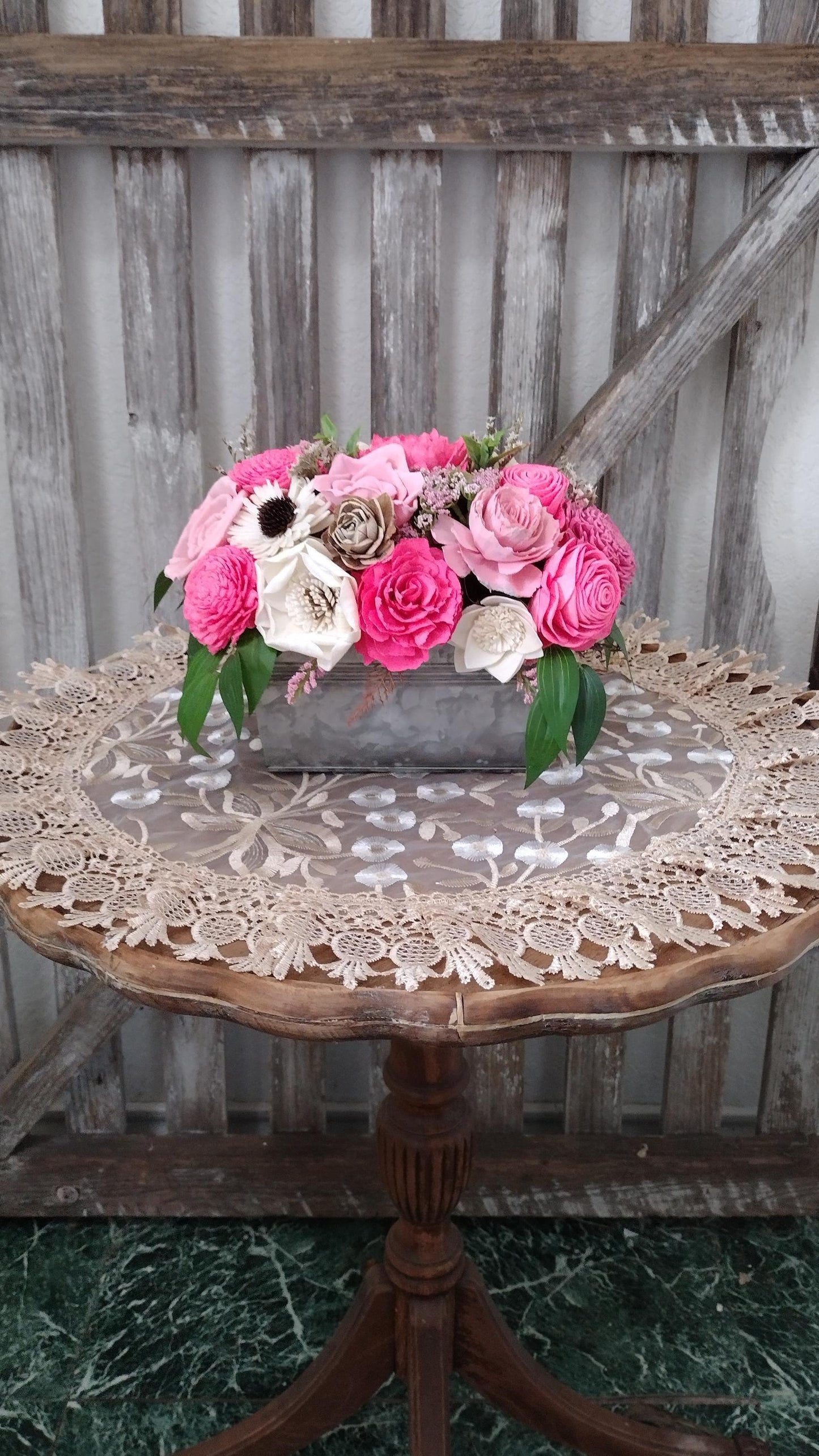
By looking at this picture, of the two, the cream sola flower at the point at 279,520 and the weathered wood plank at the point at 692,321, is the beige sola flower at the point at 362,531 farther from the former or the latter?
the weathered wood plank at the point at 692,321

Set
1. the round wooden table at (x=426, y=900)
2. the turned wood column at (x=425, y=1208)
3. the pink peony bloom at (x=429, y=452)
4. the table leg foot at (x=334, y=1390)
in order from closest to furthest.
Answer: the round wooden table at (x=426, y=900) → the pink peony bloom at (x=429, y=452) → the turned wood column at (x=425, y=1208) → the table leg foot at (x=334, y=1390)

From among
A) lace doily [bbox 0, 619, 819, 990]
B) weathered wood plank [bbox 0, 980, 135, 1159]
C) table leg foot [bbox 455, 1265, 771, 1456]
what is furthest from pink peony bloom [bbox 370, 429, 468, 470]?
weathered wood plank [bbox 0, 980, 135, 1159]

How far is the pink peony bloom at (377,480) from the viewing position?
960mm

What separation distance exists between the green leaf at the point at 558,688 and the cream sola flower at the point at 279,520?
0.73 feet

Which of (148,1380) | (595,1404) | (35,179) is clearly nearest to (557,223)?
(35,179)

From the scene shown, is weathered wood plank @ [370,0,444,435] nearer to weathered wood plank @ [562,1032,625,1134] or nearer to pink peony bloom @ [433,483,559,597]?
pink peony bloom @ [433,483,559,597]

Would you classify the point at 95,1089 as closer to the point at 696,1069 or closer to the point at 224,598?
the point at 696,1069

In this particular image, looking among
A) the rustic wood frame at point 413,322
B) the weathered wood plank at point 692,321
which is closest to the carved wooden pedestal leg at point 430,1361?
the rustic wood frame at point 413,322

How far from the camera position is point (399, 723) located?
1067 millimetres

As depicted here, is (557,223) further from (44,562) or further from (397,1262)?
(397,1262)

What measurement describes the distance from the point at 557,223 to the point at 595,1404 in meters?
1.47

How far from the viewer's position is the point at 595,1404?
1.32 metres

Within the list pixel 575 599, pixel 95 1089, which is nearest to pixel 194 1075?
pixel 95 1089

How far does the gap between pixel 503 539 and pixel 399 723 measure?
222mm
